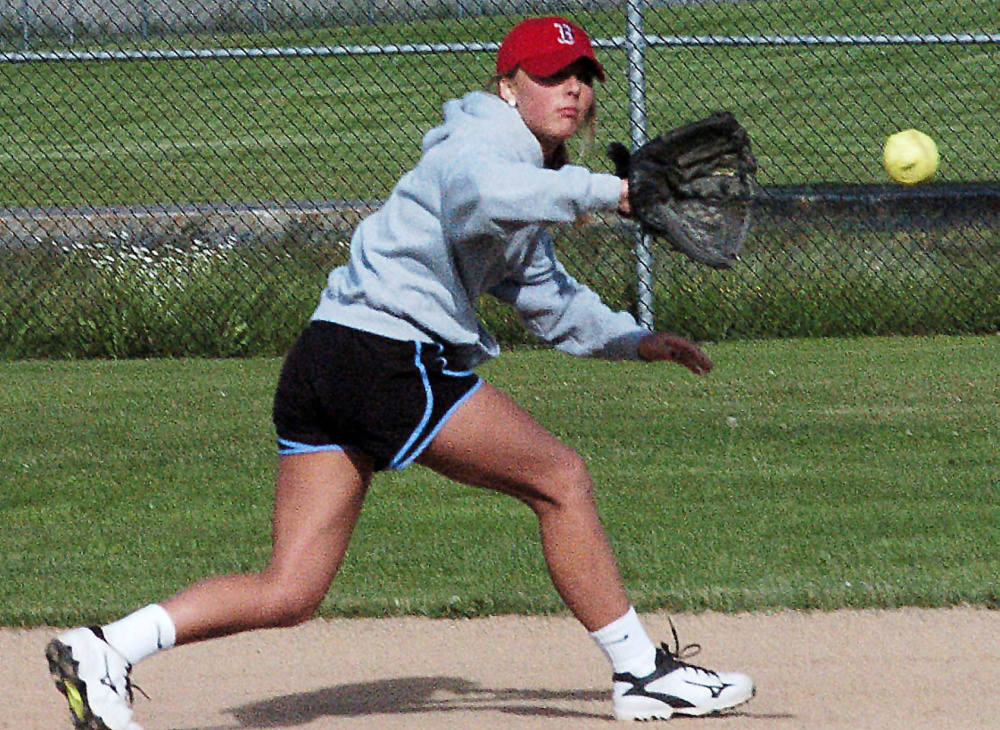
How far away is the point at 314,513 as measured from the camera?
11.8ft

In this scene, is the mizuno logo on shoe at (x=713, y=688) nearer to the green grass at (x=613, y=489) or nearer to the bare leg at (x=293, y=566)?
the bare leg at (x=293, y=566)

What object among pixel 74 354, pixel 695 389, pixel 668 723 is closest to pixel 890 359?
pixel 695 389

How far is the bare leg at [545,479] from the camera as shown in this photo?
3561mm

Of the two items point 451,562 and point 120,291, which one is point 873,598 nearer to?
point 451,562

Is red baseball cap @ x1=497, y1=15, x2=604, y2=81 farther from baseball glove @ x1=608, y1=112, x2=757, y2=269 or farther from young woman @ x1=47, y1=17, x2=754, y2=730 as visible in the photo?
baseball glove @ x1=608, y1=112, x2=757, y2=269

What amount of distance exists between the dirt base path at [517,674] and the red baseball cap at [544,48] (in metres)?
1.57

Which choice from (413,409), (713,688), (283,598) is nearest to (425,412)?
(413,409)

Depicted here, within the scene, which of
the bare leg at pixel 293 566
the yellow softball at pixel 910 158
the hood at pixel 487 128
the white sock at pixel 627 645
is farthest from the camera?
the yellow softball at pixel 910 158

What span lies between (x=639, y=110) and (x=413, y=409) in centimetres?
560

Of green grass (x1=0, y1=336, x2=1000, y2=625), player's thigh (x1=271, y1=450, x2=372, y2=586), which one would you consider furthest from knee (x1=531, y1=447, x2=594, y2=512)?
green grass (x1=0, y1=336, x2=1000, y2=625)

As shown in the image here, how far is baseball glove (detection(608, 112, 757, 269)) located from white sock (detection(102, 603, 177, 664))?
1386 millimetres

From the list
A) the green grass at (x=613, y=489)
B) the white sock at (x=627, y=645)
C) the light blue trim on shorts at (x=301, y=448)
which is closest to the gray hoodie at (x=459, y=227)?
the light blue trim on shorts at (x=301, y=448)

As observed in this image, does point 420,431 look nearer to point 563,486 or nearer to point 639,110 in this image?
point 563,486

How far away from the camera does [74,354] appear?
948 centimetres
